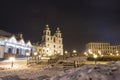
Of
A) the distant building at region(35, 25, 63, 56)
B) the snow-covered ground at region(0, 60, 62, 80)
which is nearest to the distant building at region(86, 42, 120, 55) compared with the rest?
the distant building at region(35, 25, 63, 56)

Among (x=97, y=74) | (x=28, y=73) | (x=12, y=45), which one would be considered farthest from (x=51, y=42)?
(x=97, y=74)

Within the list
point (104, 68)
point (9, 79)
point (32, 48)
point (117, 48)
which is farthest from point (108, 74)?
point (117, 48)

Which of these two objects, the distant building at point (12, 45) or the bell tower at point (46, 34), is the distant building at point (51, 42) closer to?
the bell tower at point (46, 34)

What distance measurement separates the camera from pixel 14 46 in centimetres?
8650

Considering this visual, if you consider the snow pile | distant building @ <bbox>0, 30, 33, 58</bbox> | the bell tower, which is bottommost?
the snow pile

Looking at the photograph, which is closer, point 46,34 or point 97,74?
point 97,74

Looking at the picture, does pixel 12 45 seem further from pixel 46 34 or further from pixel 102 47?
pixel 102 47

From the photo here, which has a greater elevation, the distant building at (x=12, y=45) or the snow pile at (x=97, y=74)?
the distant building at (x=12, y=45)

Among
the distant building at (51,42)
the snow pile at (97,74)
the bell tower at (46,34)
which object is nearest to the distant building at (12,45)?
the distant building at (51,42)

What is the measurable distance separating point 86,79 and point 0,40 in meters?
72.1

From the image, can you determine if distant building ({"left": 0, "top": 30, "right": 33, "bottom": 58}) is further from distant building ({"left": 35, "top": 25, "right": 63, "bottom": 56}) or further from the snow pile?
the snow pile

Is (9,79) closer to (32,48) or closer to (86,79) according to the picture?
(86,79)

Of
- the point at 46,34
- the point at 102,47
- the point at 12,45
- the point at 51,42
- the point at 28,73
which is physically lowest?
the point at 28,73

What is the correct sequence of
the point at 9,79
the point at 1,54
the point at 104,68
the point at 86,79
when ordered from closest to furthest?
the point at 86,79
the point at 104,68
the point at 9,79
the point at 1,54
